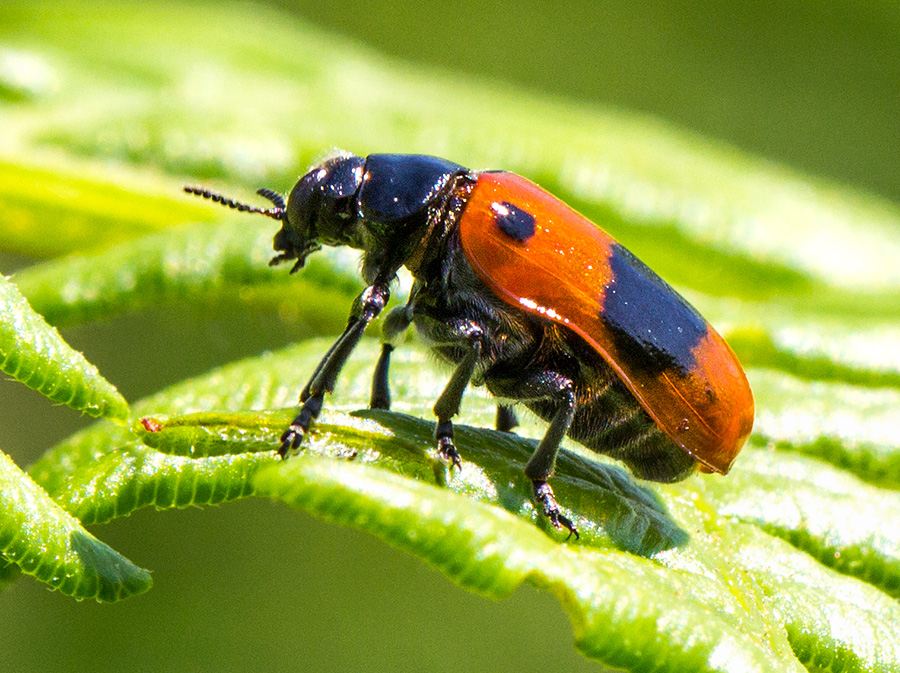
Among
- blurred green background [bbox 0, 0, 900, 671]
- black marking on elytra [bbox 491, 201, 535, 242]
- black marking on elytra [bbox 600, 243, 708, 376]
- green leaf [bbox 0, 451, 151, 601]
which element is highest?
black marking on elytra [bbox 491, 201, 535, 242]

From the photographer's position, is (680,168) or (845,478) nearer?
(845,478)

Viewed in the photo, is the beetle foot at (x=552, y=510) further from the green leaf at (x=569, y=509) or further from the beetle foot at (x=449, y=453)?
the beetle foot at (x=449, y=453)

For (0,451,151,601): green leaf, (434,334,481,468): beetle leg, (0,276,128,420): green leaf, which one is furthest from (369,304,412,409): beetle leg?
(0,451,151,601): green leaf

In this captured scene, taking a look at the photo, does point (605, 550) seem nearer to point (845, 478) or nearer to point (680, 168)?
point (845, 478)

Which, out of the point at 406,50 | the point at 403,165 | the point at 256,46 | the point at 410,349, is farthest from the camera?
the point at 406,50

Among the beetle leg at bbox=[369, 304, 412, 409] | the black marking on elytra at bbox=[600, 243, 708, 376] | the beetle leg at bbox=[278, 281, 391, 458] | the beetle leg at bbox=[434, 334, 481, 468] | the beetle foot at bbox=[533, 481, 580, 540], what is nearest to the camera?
the beetle foot at bbox=[533, 481, 580, 540]

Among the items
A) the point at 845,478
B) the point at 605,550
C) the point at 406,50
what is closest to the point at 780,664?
the point at 605,550

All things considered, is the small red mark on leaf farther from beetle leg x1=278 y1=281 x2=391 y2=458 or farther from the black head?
the black head

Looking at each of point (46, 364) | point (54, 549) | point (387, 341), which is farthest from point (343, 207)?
point (54, 549)
